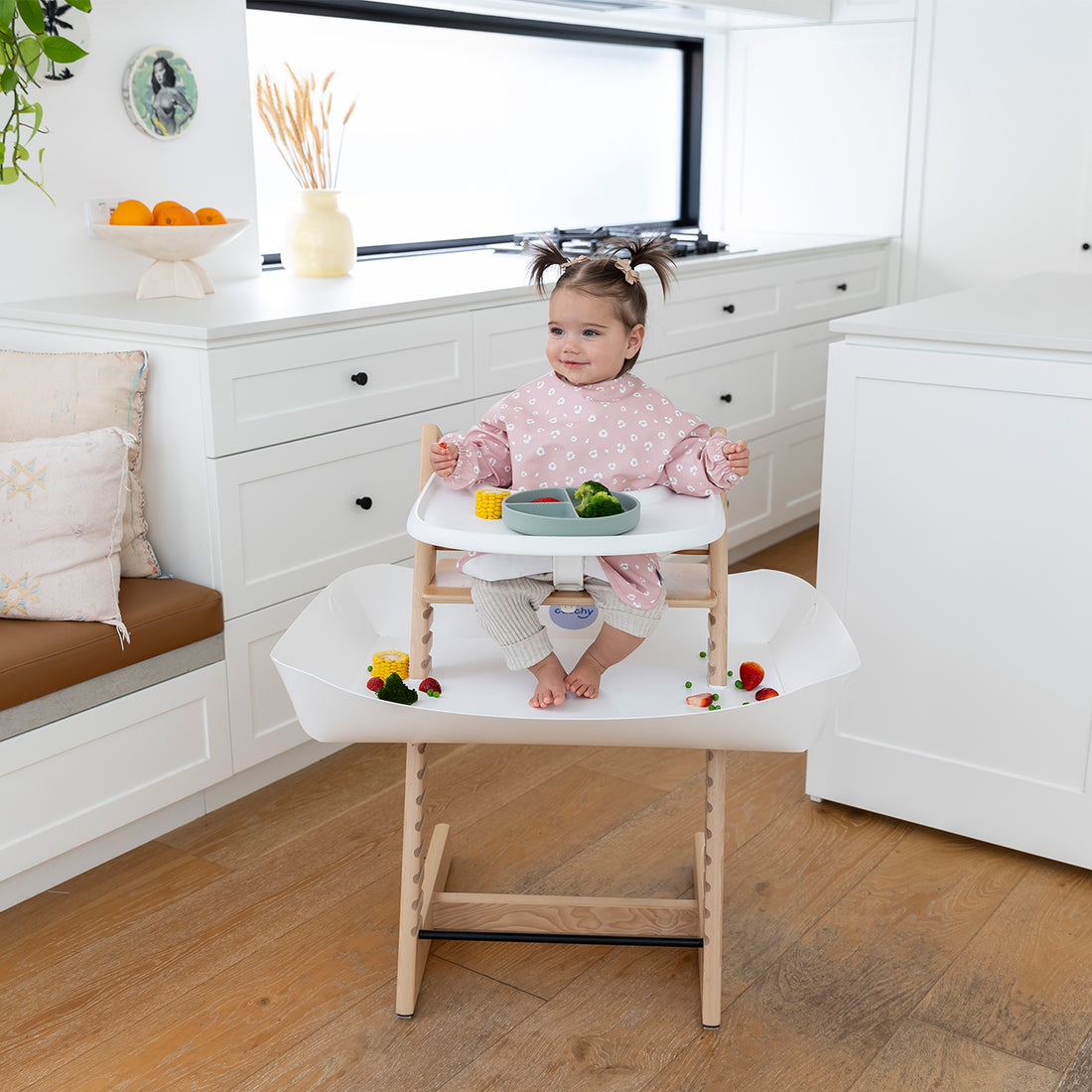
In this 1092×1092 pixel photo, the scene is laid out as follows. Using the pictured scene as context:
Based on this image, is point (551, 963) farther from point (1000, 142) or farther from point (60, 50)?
point (1000, 142)

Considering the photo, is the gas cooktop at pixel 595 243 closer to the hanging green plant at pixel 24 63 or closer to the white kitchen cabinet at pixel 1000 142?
the white kitchen cabinet at pixel 1000 142

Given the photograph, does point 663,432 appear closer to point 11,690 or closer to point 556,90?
point 11,690

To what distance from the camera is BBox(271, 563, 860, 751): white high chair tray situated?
4.71ft

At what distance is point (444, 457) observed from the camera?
1.59 meters

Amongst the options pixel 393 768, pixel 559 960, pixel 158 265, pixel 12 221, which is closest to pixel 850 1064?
pixel 559 960

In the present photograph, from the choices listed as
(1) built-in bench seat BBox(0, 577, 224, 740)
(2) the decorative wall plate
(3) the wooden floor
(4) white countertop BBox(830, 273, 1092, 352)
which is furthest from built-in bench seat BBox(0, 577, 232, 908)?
(4) white countertop BBox(830, 273, 1092, 352)

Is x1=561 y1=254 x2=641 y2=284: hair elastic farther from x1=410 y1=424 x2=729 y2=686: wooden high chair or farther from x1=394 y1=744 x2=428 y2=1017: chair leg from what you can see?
x1=394 y1=744 x2=428 y2=1017: chair leg

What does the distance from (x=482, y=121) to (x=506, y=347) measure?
1221 millimetres

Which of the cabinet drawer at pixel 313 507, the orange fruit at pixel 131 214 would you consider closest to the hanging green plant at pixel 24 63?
the orange fruit at pixel 131 214

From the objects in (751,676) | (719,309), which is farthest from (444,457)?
(719,309)

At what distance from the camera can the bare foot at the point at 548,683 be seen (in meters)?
1.52

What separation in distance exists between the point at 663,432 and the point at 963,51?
2773 millimetres

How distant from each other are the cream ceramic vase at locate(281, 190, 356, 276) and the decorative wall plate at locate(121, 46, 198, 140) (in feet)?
0.98

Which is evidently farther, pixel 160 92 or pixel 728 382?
pixel 728 382
